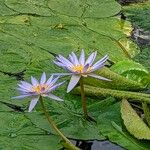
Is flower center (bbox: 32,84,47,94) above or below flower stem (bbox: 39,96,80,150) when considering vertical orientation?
above

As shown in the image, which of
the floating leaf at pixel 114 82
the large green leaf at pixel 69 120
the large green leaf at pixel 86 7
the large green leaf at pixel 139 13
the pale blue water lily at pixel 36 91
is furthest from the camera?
the large green leaf at pixel 86 7

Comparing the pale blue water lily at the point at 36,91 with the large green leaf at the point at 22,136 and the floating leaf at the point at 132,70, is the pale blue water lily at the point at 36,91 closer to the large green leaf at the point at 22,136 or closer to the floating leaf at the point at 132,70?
the large green leaf at the point at 22,136

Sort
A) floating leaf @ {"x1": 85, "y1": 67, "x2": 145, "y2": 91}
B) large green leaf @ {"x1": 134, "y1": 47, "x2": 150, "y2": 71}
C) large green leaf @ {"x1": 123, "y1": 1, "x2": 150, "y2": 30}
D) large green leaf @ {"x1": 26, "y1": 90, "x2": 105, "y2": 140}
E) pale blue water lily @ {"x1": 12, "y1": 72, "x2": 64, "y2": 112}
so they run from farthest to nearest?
large green leaf @ {"x1": 123, "y1": 1, "x2": 150, "y2": 30} → large green leaf @ {"x1": 134, "y1": 47, "x2": 150, "y2": 71} → floating leaf @ {"x1": 85, "y1": 67, "x2": 145, "y2": 91} → large green leaf @ {"x1": 26, "y1": 90, "x2": 105, "y2": 140} → pale blue water lily @ {"x1": 12, "y1": 72, "x2": 64, "y2": 112}

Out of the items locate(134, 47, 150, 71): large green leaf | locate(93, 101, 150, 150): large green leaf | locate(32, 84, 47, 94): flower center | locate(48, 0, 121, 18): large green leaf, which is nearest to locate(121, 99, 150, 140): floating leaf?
locate(93, 101, 150, 150): large green leaf

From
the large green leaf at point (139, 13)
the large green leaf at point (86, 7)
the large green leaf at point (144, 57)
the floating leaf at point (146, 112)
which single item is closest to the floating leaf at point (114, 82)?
the floating leaf at point (146, 112)

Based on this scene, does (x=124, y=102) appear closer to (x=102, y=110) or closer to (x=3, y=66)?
(x=102, y=110)

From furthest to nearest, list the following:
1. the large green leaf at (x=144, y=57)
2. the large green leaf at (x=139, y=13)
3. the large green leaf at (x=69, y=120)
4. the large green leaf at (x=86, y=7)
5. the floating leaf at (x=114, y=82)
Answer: the large green leaf at (x=86, y=7) → the large green leaf at (x=139, y=13) → the large green leaf at (x=144, y=57) → the floating leaf at (x=114, y=82) → the large green leaf at (x=69, y=120)

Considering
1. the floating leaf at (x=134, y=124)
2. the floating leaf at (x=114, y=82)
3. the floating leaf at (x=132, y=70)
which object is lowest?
the floating leaf at (x=134, y=124)

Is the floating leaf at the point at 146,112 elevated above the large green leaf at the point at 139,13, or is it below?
below

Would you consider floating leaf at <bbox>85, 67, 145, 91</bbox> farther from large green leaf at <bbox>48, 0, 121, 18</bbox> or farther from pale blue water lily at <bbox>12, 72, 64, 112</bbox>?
large green leaf at <bbox>48, 0, 121, 18</bbox>
